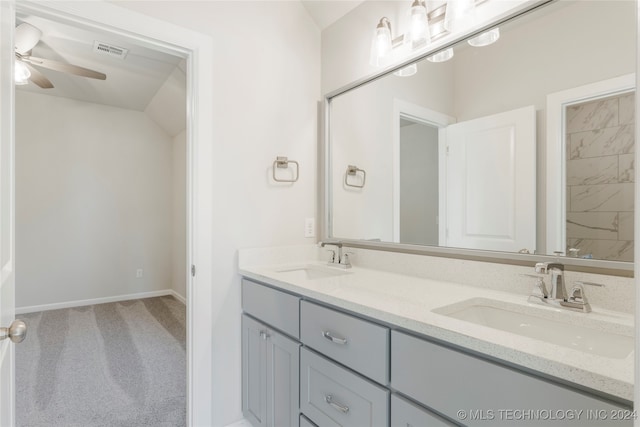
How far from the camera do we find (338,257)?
6.41ft

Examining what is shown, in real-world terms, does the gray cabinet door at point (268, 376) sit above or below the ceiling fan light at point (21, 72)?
below

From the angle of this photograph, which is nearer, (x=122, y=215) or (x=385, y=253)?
(x=385, y=253)

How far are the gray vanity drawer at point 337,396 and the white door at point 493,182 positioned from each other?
2.43ft

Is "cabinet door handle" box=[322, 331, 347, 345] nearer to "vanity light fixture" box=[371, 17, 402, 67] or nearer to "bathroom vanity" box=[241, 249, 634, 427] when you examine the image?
"bathroom vanity" box=[241, 249, 634, 427]

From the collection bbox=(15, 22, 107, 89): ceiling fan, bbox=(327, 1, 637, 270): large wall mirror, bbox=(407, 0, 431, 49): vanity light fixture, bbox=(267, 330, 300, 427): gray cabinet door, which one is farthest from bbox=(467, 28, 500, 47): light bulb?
bbox=(15, 22, 107, 89): ceiling fan

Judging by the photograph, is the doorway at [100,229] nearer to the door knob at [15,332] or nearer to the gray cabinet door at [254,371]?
the gray cabinet door at [254,371]

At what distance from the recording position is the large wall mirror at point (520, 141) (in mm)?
1063

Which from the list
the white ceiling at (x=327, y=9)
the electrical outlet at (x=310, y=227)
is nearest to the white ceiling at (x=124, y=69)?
the white ceiling at (x=327, y=9)

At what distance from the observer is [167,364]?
8.41 ft

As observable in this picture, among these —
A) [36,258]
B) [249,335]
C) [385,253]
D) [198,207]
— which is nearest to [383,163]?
[385,253]

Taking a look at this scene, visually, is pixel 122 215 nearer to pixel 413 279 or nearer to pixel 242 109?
pixel 242 109

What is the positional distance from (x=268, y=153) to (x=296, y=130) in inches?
10.1

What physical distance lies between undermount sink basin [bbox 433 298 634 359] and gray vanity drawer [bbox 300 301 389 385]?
0.22 meters

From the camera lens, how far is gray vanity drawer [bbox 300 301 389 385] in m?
1.04
